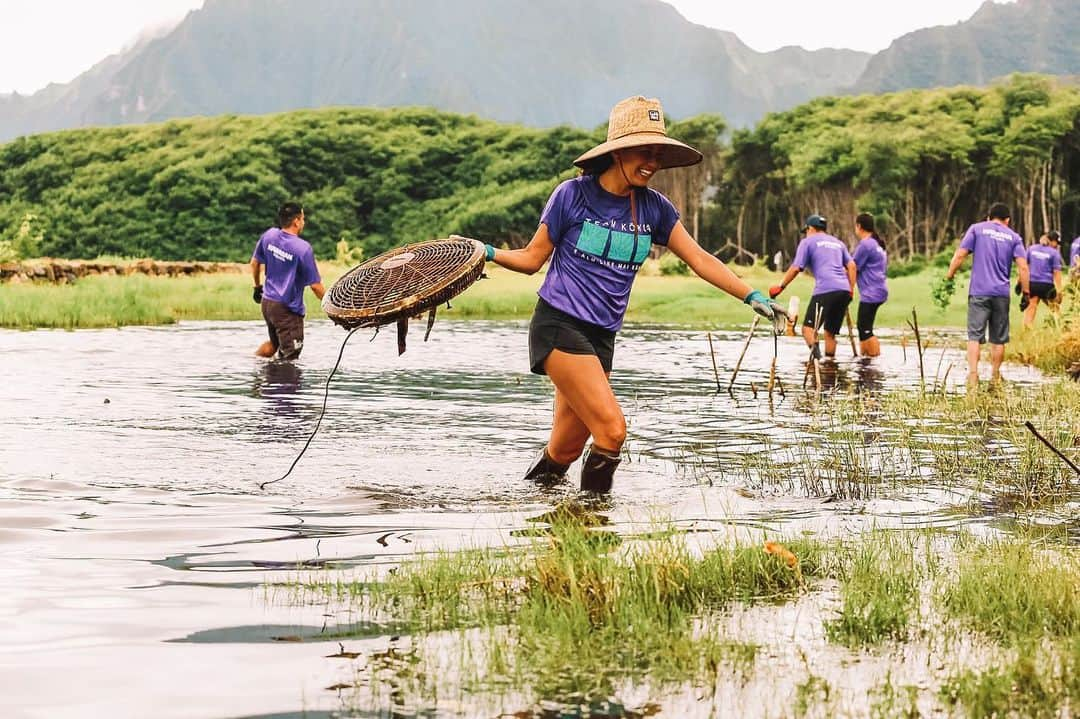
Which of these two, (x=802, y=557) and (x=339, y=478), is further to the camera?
(x=339, y=478)

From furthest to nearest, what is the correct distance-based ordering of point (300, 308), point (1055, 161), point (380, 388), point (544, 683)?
point (1055, 161), point (300, 308), point (380, 388), point (544, 683)

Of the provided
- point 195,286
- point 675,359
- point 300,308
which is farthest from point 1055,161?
point 300,308

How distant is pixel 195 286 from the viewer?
37.3 m

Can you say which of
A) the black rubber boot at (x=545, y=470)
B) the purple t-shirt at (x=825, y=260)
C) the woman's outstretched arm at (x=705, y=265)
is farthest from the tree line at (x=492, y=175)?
the woman's outstretched arm at (x=705, y=265)

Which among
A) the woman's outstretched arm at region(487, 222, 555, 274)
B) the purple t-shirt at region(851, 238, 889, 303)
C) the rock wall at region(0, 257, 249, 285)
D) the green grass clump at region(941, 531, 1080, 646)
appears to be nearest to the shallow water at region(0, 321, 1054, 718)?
the woman's outstretched arm at region(487, 222, 555, 274)

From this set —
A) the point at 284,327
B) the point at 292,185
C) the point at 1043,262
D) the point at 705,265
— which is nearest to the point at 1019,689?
the point at 705,265

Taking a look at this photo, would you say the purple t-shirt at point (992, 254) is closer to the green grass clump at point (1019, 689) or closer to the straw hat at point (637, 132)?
the straw hat at point (637, 132)

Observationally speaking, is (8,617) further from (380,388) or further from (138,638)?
(380,388)

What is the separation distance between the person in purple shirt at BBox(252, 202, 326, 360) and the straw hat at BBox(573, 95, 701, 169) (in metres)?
8.26

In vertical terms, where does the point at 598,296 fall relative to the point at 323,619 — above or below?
above

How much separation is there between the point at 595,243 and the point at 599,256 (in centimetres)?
8

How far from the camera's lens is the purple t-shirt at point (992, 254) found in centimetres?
1482

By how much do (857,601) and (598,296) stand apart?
10.2 ft

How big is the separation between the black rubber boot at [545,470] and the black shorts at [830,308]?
10.7m
